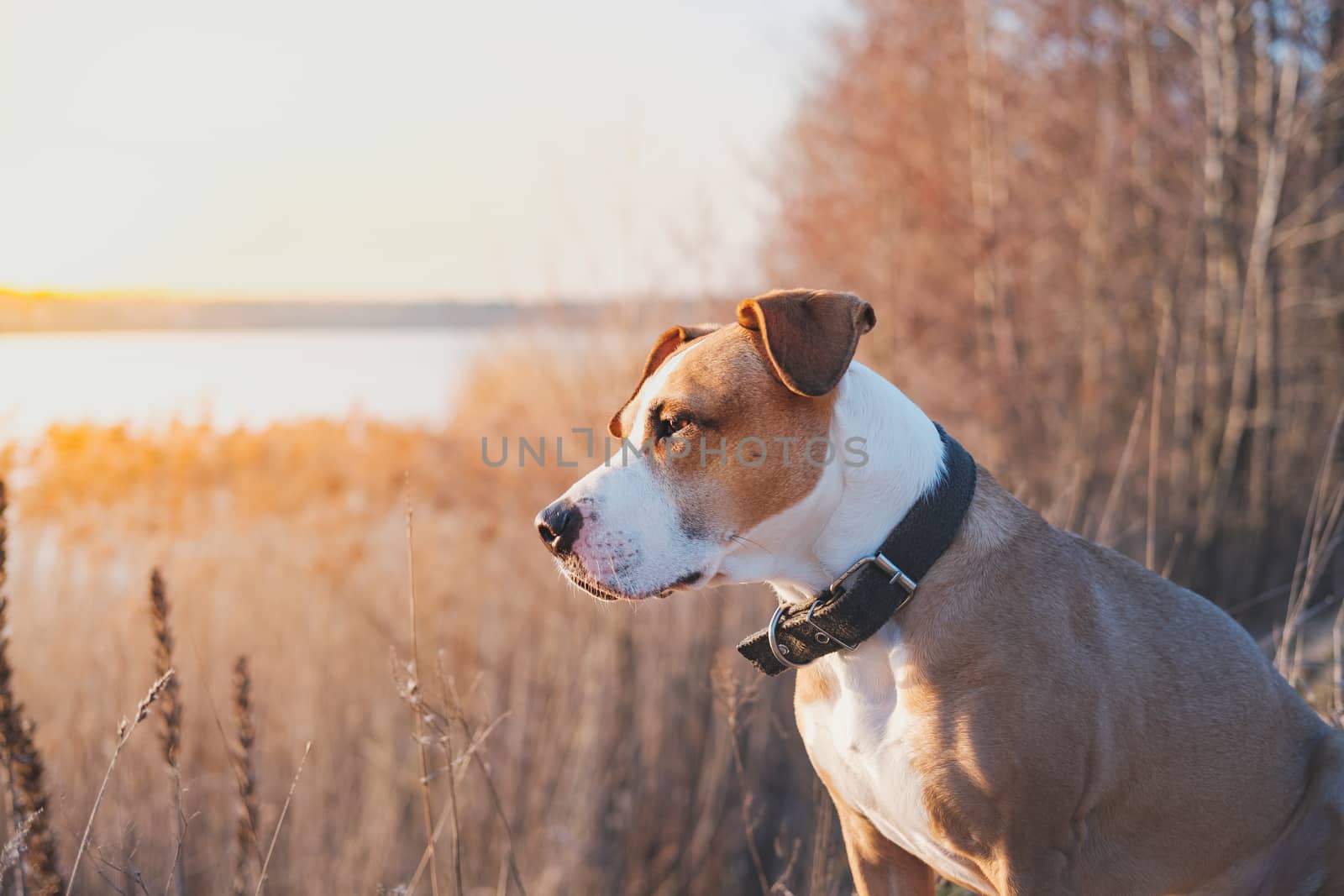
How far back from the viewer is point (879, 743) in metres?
2.12

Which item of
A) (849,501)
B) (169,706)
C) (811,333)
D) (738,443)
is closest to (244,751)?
(169,706)

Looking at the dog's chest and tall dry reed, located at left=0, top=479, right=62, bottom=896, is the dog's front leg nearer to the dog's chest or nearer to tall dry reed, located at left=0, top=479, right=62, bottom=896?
the dog's chest

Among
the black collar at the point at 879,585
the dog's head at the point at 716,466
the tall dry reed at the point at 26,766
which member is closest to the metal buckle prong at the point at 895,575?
the black collar at the point at 879,585

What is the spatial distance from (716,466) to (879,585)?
0.39 metres

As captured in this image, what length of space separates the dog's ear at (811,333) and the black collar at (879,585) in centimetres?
32

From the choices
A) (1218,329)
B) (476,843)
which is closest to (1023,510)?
(476,843)

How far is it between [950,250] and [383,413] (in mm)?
7204

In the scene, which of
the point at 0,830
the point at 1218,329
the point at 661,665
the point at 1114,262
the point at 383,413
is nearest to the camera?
the point at 0,830

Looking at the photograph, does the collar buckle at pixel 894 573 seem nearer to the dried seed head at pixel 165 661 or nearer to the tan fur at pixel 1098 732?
the tan fur at pixel 1098 732

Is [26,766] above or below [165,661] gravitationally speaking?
below

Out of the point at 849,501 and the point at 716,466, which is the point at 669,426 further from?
the point at 849,501

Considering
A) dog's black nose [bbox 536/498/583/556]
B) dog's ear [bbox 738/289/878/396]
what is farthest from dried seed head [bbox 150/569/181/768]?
dog's ear [bbox 738/289/878/396]

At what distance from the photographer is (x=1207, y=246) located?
7.35 m

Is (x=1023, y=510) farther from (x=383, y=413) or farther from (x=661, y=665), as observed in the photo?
(x=383, y=413)
